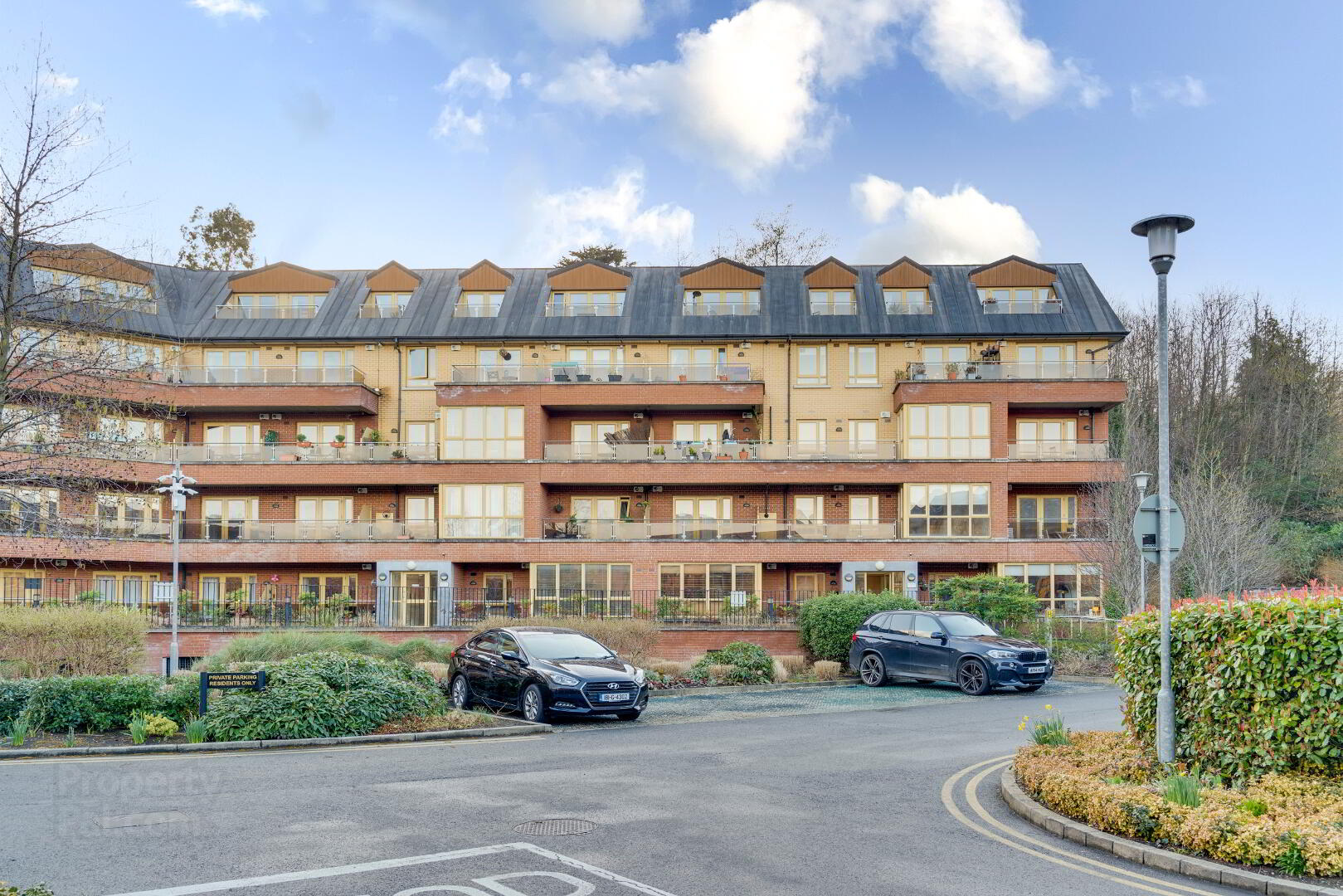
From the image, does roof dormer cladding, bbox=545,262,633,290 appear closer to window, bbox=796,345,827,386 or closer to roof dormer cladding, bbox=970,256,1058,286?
window, bbox=796,345,827,386

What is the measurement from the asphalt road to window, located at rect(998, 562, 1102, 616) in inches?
952

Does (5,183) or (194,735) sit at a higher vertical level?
(5,183)

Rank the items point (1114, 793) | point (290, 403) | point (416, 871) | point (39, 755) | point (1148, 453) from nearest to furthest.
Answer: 1. point (416, 871)
2. point (1114, 793)
3. point (39, 755)
4. point (290, 403)
5. point (1148, 453)

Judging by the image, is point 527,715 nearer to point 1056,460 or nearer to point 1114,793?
point 1114,793

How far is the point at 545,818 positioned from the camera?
368 inches

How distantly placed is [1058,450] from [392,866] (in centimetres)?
3422

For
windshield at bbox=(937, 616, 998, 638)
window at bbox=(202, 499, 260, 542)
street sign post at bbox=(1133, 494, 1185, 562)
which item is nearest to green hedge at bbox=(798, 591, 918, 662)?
windshield at bbox=(937, 616, 998, 638)

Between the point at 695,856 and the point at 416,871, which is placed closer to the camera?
the point at 416,871

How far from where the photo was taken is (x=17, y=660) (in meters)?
18.2

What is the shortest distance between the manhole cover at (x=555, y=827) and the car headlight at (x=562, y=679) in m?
6.98

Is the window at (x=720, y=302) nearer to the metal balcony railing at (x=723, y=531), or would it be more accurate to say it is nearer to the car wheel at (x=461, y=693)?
the metal balcony railing at (x=723, y=531)

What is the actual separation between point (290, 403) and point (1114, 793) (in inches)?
1437

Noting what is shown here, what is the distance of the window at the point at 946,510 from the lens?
3769 cm

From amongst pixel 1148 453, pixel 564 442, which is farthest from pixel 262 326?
pixel 1148 453
